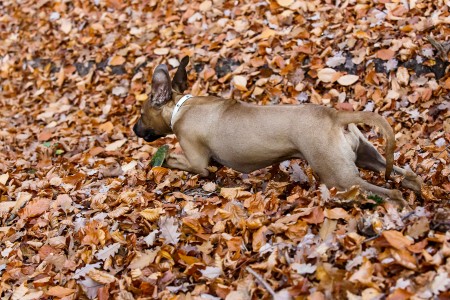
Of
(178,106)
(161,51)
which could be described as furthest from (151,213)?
→ (161,51)

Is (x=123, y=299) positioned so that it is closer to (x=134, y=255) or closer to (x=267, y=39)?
(x=134, y=255)

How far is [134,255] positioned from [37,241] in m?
1.24

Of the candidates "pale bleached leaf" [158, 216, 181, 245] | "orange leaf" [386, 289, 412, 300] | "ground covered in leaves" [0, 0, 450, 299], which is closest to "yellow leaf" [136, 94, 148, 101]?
"ground covered in leaves" [0, 0, 450, 299]

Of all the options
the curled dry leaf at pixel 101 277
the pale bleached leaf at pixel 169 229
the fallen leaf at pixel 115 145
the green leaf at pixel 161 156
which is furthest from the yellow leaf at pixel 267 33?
the curled dry leaf at pixel 101 277

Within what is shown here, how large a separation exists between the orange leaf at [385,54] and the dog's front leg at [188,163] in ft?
9.27

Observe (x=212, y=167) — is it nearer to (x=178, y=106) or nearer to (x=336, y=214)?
(x=178, y=106)

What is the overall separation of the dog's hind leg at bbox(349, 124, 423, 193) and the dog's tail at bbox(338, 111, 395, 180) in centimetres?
24

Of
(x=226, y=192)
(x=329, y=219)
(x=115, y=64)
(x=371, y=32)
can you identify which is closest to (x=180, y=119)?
(x=226, y=192)

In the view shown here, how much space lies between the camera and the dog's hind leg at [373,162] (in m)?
4.90

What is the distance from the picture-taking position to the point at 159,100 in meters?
5.96

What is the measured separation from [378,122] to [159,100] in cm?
246

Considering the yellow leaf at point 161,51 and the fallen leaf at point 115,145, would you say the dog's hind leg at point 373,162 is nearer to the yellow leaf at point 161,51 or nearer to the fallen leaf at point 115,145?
the fallen leaf at point 115,145

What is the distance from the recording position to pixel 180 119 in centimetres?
570

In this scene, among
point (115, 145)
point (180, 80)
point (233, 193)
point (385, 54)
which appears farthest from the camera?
point (115, 145)
